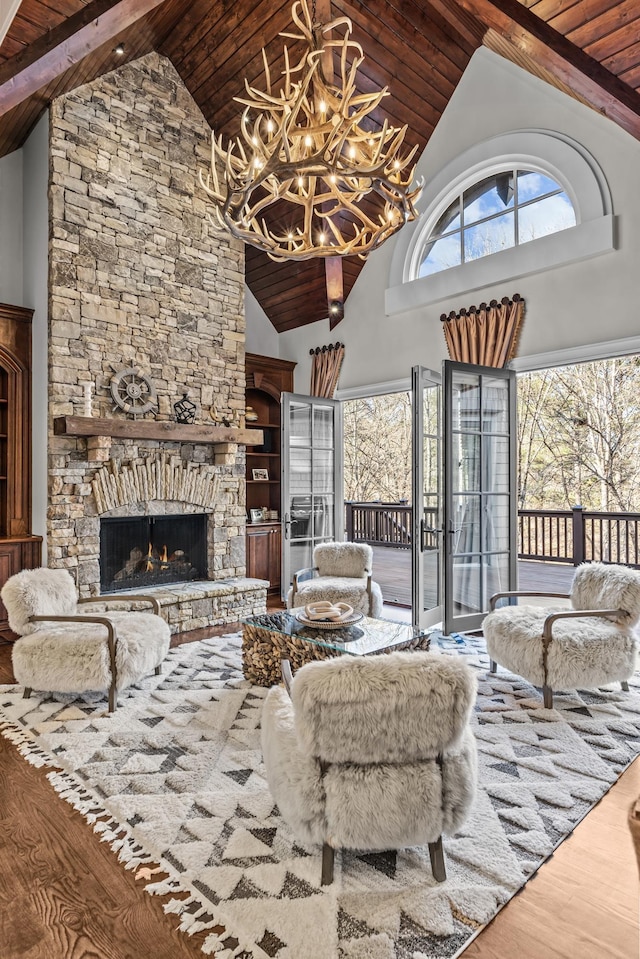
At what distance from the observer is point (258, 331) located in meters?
7.38

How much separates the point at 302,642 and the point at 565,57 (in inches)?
138

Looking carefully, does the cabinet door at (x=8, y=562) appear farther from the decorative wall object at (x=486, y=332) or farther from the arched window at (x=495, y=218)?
the arched window at (x=495, y=218)

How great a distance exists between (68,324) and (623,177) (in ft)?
15.2

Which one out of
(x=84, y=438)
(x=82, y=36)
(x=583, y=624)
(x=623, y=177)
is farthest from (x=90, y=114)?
(x=583, y=624)

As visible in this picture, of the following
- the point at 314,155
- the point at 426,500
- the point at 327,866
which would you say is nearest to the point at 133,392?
the point at 426,500

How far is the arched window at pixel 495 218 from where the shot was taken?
495 cm

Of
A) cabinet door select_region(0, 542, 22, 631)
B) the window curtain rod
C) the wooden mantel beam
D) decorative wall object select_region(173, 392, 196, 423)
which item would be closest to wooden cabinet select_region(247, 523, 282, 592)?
decorative wall object select_region(173, 392, 196, 423)

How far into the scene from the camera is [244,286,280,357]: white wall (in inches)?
287

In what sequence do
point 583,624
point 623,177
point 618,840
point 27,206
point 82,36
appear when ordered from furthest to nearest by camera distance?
point 27,206
point 623,177
point 583,624
point 82,36
point 618,840

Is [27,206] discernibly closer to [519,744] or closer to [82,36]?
[82,36]

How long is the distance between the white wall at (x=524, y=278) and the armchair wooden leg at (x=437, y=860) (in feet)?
12.9

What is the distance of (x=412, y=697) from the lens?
1807 millimetres

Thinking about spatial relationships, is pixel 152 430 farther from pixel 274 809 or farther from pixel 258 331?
pixel 274 809

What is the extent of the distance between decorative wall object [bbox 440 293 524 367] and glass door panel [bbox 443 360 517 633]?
0.75ft
